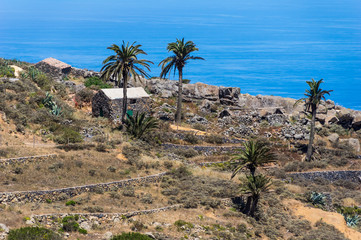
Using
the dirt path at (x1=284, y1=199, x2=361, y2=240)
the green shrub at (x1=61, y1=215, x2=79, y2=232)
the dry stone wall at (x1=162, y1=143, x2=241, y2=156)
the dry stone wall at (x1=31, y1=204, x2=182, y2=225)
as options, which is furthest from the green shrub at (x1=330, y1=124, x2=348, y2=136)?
the green shrub at (x1=61, y1=215, x2=79, y2=232)

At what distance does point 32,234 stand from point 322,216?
23008 mm

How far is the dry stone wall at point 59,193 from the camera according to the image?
1177 inches

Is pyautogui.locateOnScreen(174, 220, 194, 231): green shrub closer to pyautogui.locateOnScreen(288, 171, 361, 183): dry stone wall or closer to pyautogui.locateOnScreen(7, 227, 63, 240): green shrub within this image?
pyautogui.locateOnScreen(7, 227, 63, 240): green shrub

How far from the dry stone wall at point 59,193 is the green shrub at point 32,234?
541 centimetres

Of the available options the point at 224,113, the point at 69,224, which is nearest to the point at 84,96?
the point at 224,113

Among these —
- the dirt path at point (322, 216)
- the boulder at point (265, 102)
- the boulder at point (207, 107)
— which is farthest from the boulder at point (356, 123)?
the dirt path at point (322, 216)

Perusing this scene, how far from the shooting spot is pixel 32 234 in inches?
960

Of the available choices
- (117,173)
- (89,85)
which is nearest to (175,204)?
(117,173)

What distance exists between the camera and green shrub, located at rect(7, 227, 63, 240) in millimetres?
23891

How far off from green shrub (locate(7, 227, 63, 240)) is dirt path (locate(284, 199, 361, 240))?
20.4 metres

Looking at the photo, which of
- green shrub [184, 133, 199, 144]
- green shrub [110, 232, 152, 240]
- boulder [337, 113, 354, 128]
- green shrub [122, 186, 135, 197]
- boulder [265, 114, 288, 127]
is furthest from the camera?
boulder [337, 113, 354, 128]

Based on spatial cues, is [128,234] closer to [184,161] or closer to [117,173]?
[117,173]

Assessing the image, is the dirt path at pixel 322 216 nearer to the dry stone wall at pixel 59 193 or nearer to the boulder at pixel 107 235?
the dry stone wall at pixel 59 193

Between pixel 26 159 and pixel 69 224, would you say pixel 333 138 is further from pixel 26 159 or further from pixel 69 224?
pixel 69 224
